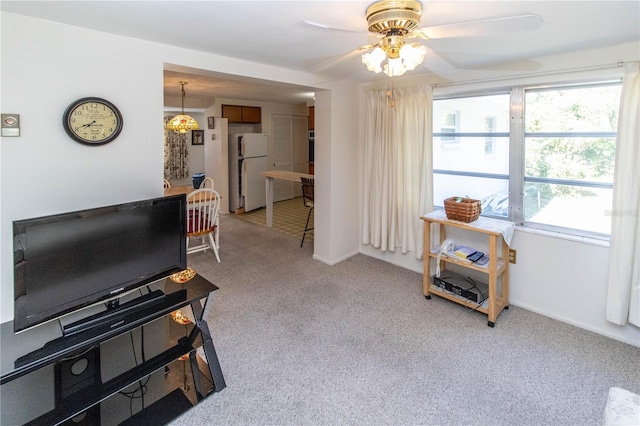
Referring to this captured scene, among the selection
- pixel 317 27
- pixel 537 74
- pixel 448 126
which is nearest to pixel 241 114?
pixel 448 126

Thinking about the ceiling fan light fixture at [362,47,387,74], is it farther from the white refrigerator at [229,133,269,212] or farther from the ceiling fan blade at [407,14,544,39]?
the white refrigerator at [229,133,269,212]

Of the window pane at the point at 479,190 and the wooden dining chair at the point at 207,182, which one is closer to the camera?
the window pane at the point at 479,190

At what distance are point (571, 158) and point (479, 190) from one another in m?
0.79

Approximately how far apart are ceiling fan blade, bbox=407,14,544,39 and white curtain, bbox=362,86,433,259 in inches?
68.4

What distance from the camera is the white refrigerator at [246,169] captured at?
6.66 metres

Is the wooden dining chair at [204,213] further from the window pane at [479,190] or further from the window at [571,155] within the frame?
the window at [571,155]

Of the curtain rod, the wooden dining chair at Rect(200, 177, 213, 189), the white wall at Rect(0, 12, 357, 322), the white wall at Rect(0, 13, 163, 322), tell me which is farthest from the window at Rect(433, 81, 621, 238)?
the wooden dining chair at Rect(200, 177, 213, 189)

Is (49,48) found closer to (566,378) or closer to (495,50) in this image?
(495,50)

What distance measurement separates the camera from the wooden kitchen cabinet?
258 inches

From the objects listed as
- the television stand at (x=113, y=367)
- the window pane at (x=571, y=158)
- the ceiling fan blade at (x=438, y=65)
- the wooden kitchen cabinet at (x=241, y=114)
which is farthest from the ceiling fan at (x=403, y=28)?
the wooden kitchen cabinet at (x=241, y=114)

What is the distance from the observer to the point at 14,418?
1633 mm

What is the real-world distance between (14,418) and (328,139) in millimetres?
3266

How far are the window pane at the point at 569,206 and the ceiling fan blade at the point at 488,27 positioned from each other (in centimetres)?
188

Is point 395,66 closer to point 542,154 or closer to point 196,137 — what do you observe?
point 542,154
